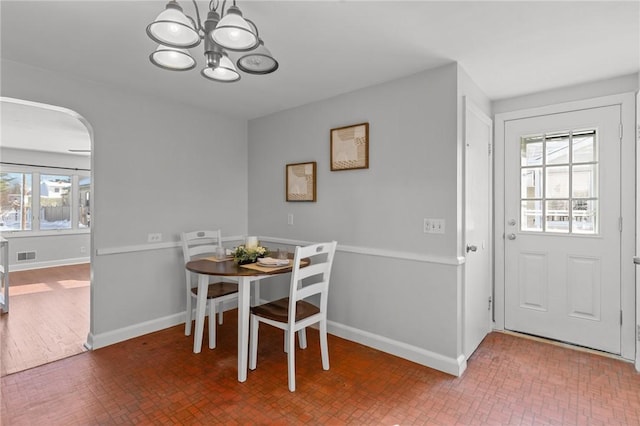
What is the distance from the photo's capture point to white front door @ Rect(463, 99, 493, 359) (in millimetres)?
2641

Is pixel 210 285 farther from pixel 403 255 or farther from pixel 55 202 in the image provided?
pixel 55 202

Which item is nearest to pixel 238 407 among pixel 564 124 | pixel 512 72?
pixel 512 72

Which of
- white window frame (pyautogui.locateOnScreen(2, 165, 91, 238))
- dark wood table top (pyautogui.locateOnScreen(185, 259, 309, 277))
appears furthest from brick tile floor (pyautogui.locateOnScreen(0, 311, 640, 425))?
white window frame (pyautogui.locateOnScreen(2, 165, 91, 238))

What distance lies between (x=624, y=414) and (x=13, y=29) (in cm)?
439

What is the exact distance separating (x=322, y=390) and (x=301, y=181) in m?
1.99

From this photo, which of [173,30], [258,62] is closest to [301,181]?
[258,62]

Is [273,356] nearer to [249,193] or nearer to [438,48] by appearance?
[249,193]

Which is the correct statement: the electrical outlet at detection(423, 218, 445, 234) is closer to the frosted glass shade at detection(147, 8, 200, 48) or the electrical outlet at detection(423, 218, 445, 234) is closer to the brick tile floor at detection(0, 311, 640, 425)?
the brick tile floor at detection(0, 311, 640, 425)

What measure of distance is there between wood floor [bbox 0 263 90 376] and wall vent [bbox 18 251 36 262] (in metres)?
0.64

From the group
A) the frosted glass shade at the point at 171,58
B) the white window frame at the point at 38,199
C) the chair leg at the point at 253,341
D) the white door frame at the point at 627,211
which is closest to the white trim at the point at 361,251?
the chair leg at the point at 253,341

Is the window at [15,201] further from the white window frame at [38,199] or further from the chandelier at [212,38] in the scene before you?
the chandelier at [212,38]

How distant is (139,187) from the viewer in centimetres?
316

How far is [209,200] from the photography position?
3.74 m

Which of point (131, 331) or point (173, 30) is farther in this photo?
point (131, 331)
